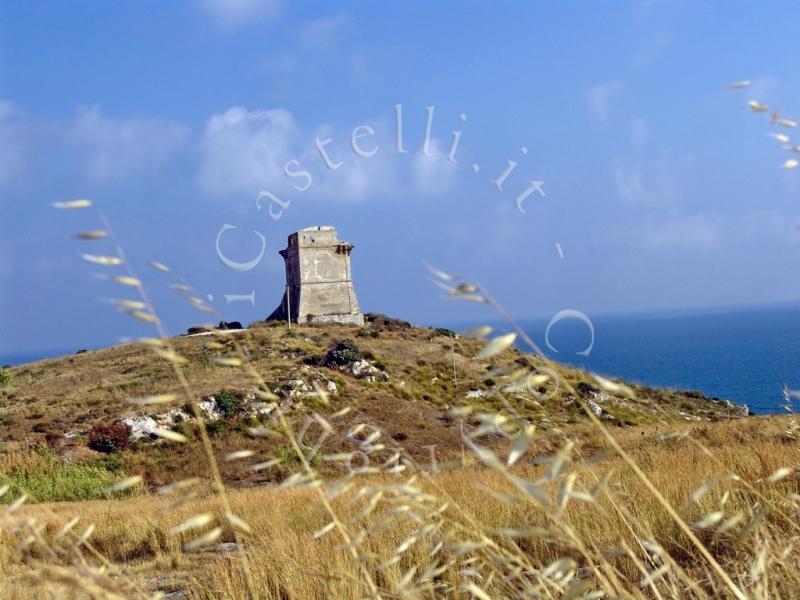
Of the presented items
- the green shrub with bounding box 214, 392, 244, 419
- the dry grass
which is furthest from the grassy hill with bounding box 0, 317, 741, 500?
the dry grass

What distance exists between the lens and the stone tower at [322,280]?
4803 centimetres

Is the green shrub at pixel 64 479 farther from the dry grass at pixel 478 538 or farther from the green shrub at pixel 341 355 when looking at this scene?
the green shrub at pixel 341 355

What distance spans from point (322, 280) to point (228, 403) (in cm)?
2042

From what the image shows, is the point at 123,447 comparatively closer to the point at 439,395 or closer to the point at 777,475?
the point at 439,395

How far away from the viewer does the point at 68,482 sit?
736 inches

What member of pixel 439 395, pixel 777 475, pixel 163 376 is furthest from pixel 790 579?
pixel 163 376

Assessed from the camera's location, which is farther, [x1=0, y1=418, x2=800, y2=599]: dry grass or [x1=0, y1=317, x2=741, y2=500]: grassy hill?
[x1=0, y1=317, x2=741, y2=500]: grassy hill

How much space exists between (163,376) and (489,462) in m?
34.1

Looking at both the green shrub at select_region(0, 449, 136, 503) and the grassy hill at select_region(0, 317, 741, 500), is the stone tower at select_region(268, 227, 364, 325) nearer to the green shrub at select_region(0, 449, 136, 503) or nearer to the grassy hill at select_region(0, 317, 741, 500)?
the grassy hill at select_region(0, 317, 741, 500)

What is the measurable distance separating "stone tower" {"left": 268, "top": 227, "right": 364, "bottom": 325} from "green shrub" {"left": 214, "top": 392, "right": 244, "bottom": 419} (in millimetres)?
18197

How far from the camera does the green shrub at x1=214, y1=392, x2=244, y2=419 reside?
28281 mm

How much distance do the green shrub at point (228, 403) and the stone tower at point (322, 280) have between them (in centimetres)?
1820

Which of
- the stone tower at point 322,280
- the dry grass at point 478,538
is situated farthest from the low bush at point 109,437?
the stone tower at point 322,280

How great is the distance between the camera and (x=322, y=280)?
159 ft
